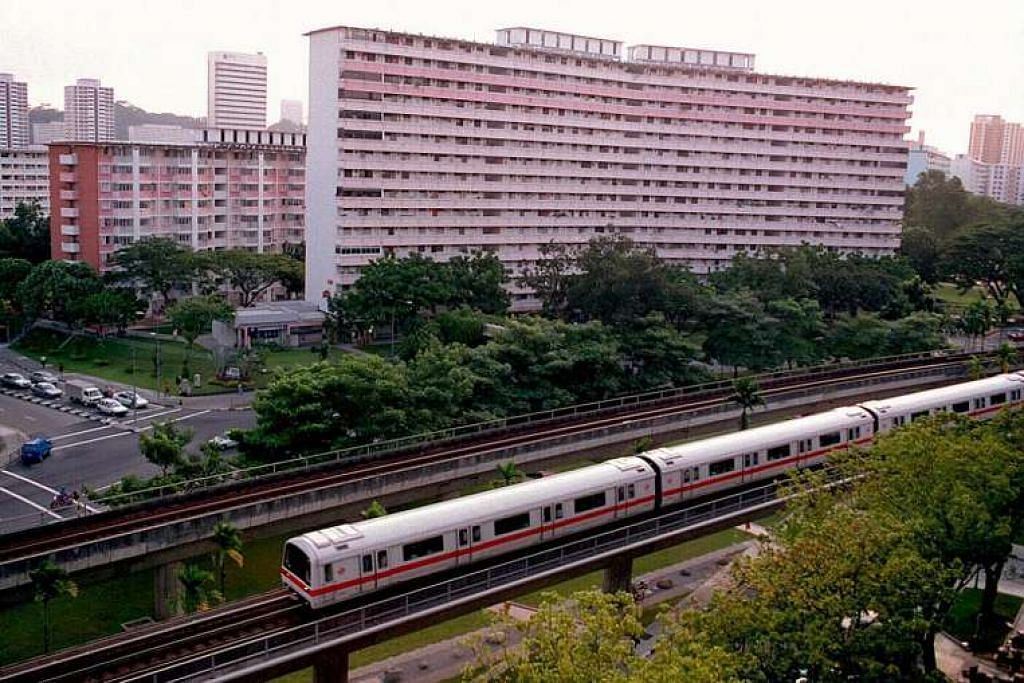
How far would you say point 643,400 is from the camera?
49469mm

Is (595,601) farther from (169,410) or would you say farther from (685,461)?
(169,410)

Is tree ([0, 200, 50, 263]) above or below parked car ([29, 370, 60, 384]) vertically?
above

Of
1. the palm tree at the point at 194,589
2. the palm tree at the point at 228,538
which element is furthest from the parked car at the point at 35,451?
the palm tree at the point at 194,589

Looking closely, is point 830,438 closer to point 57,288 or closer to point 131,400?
point 131,400

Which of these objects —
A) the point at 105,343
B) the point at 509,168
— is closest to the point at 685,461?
the point at 105,343

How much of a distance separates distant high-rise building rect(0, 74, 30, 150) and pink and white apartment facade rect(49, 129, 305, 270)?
112435 millimetres

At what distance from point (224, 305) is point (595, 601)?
55107mm

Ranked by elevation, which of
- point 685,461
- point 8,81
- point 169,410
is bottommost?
point 169,410

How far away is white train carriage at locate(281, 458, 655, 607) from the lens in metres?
23.6

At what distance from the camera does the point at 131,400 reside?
180 feet

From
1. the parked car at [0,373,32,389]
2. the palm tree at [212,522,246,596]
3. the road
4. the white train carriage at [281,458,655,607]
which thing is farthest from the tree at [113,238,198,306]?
the white train carriage at [281,458,655,607]

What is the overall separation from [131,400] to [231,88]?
156489 millimetres

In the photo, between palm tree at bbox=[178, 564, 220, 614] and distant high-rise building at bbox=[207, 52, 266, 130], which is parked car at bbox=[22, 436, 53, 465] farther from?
distant high-rise building at bbox=[207, 52, 266, 130]

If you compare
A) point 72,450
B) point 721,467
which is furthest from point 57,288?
point 721,467
